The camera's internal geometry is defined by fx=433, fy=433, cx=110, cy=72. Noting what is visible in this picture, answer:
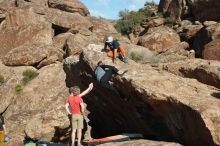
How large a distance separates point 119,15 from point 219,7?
33702 millimetres

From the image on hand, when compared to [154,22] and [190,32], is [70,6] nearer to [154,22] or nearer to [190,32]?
[154,22]

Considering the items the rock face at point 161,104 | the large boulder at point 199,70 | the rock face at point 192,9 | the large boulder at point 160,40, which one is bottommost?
the rock face at point 161,104

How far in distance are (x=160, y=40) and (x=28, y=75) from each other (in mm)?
11463

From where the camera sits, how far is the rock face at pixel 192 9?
37469 mm

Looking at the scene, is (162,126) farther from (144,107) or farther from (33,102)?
(33,102)

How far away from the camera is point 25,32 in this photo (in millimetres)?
37938

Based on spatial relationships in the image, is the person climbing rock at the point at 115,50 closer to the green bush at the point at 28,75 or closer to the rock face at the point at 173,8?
the green bush at the point at 28,75

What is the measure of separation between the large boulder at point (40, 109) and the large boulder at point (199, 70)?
574cm

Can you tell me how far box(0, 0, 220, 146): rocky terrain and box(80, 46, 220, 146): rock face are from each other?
0.03 metres

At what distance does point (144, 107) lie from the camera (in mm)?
15391

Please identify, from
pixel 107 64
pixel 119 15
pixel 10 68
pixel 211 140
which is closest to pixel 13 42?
pixel 10 68

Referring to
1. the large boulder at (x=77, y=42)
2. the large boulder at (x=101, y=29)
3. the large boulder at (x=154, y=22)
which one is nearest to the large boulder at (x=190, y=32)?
the large boulder at (x=154, y=22)

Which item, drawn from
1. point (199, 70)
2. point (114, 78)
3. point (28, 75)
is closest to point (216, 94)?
point (199, 70)

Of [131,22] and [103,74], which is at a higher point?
[131,22]
